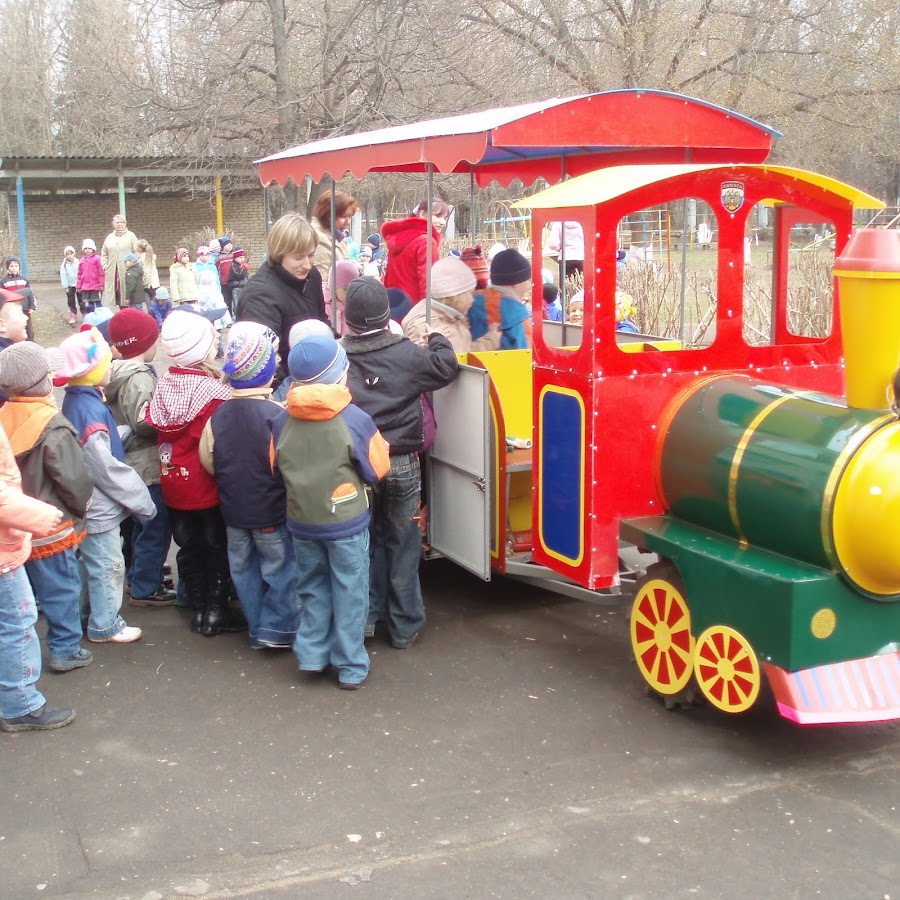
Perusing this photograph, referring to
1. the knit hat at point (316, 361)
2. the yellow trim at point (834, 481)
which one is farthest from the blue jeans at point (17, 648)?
the yellow trim at point (834, 481)

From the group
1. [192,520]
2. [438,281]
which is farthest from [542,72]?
[192,520]

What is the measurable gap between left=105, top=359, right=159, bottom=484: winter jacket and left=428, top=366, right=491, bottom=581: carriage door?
4.61 ft

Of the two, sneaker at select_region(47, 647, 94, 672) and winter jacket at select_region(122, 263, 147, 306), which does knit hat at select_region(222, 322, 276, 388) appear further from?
winter jacket at select_region(122, 263, 147, 306)

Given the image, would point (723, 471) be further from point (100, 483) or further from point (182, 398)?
point (100, 483)

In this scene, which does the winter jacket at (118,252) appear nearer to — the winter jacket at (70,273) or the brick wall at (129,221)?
the winter jacket at (70,273)

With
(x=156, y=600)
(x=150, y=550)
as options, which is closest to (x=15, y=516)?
(x=150, y=550)

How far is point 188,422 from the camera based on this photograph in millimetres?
5059

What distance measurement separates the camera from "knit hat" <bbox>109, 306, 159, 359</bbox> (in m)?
5.33

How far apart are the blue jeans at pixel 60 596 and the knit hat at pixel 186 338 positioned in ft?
3.39

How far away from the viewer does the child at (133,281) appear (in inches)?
716

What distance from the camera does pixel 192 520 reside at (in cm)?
525

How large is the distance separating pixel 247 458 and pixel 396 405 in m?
0.72

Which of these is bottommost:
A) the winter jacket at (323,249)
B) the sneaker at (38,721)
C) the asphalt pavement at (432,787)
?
the asphalt pavement at (432,787)

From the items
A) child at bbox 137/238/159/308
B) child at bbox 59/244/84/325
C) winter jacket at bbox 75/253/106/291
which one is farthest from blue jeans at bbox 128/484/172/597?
child at bbox 59/244/84/325
